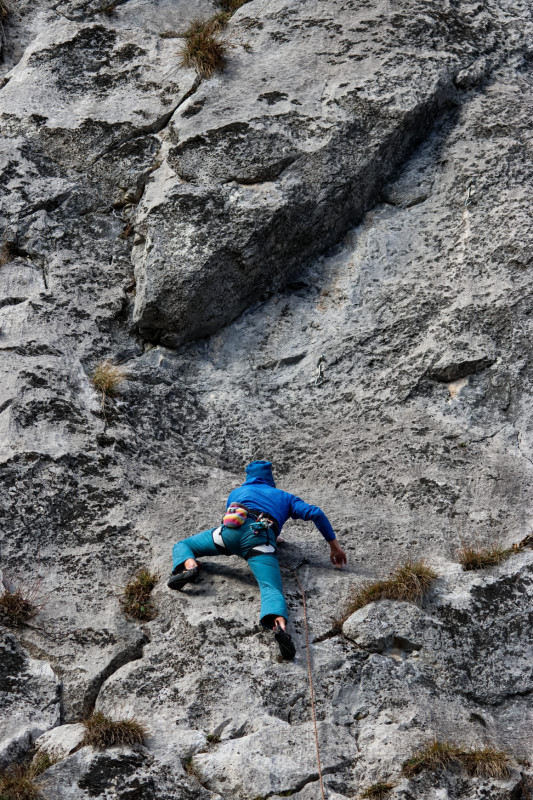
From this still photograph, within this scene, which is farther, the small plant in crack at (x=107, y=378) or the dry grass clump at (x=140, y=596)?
the small plant in crack at (x=107, y=378)

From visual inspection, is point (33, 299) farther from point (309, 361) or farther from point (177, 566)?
point (177, 566)

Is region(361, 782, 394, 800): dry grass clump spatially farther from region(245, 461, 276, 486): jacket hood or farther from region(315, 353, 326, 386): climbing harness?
region(315, 353, 326, 386): climbing harness

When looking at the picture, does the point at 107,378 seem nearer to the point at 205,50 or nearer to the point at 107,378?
the point at 107,378

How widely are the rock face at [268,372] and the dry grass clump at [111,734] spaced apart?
8 centimetres

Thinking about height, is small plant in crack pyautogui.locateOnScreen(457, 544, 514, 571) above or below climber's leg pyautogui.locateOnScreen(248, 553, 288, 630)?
below

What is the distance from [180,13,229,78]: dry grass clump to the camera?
32.1 feet

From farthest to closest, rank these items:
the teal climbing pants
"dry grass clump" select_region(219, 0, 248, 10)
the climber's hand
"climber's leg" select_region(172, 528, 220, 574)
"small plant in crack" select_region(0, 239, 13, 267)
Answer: "dry grass clump" select_region(219, 0, 248, 10) → "small plant in crack" select_region(0, 239, 13, 267) → the climber's hand → "climber's leg" select_region(172, 528, 220, 574) → the teal climbing pants

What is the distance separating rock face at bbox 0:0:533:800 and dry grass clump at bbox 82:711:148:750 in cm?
8

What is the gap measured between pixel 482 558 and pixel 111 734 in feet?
10.7

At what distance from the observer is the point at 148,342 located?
847cm

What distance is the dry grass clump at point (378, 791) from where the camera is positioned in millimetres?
5008

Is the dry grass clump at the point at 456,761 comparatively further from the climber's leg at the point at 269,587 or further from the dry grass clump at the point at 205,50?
the dry grass clump at the point at 205,50

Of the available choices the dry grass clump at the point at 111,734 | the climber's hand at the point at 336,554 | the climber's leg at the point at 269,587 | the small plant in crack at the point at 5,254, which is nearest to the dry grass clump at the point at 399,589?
the climber's hand at the point at 336,554

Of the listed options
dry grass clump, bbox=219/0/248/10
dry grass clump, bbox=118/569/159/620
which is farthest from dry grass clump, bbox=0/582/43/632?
dry grass clump, bbox=219/0/248/10
